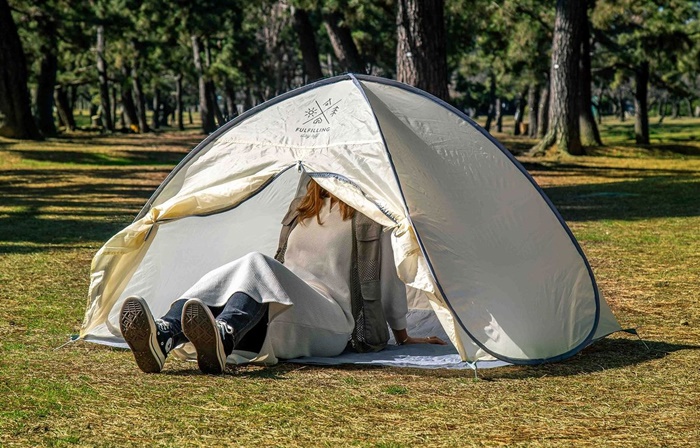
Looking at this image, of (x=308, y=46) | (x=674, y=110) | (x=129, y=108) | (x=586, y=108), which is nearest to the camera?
(x=586, y=108)

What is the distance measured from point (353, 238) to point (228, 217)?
152 centimetres

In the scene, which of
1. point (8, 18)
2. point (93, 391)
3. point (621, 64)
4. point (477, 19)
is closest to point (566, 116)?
point (477, 19)

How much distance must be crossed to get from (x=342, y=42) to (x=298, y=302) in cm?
2300

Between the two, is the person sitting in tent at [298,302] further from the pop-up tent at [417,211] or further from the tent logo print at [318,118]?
the tent logo print at [318,118]

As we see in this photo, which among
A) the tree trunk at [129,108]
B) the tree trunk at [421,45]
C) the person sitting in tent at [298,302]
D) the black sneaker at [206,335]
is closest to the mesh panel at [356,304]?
the person sitting in tent at [298,302]

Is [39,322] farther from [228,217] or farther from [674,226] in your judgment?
[674,226]

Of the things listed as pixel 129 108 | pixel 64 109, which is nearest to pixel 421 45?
pixel 64 109

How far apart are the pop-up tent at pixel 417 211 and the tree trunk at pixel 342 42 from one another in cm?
2128

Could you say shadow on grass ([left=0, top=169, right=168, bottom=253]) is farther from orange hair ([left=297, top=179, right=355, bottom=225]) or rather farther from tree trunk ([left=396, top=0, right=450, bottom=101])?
orange hair ([left=297, top=179, right=355, bottom=225])

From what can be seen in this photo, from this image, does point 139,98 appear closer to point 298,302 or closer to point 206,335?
point 298,302

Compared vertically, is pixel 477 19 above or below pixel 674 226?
above

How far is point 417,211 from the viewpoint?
5.51m

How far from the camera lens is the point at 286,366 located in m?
5.50

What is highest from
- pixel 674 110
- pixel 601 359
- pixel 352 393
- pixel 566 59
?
pixel 566 59
